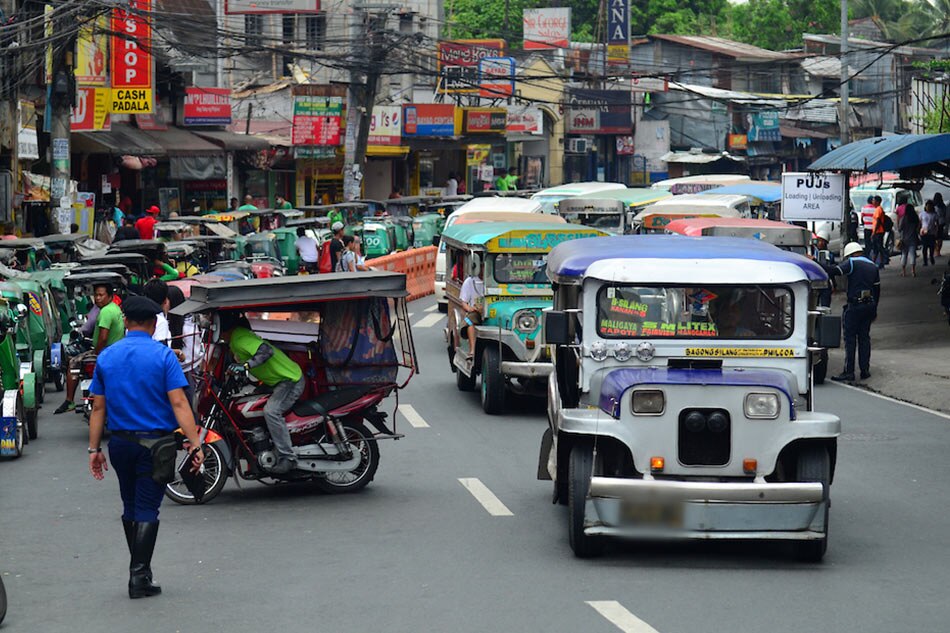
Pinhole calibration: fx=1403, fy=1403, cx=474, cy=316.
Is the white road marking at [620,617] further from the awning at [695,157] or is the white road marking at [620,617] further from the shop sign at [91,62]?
the awning at [695,157]

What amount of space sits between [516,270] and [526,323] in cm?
87

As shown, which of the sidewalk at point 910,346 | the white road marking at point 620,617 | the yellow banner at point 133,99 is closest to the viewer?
the white road marking at point 620,617

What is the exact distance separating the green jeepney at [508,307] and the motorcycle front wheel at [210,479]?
5.49 m

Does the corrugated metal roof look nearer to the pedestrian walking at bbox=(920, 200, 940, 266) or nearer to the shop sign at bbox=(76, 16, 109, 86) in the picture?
the pedestrian walking at bbox=(920, 200, 940, 266)

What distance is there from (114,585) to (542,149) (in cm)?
6522

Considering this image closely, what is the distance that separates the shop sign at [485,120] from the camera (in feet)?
185

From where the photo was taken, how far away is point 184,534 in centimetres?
1034

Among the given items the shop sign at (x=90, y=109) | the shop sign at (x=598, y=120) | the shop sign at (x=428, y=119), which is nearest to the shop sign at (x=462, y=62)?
the shop sign at (x=428, y=119)

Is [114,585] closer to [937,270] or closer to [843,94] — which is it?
[937,270]

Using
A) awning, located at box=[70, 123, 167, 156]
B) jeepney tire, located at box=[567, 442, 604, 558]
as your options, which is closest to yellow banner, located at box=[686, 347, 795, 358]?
jeepney tire, located at box=[567, 442, 604, 558]

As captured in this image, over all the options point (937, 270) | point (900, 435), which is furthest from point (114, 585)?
point (937, 270)

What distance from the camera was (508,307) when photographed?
1680 centimetres

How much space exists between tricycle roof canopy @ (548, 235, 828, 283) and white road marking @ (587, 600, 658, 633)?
2.46 m

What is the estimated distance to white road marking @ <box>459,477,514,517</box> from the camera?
1109 centimetres
